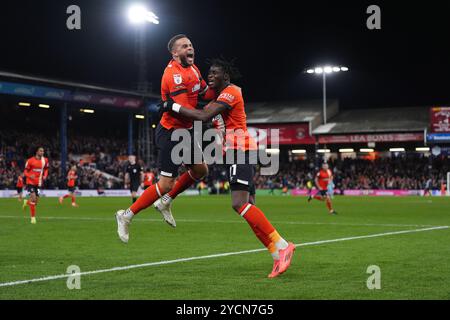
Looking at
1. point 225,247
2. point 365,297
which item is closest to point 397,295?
point 365,297

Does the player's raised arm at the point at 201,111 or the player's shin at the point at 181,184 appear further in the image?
the player's shin at the point at 181,184

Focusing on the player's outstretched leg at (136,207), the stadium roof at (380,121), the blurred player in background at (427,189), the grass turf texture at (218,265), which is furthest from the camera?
the stadium roof at (380,121)

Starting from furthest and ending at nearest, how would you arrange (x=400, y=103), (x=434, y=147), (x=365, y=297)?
1. (x=400, y=103)
2. (x=434, y=147)
3. (x=365, y=297)

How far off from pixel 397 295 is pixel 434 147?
2172 inches

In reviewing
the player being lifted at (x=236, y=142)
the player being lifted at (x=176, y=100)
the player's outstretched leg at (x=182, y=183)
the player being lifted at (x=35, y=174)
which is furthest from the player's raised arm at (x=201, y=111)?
the player being lifted at (x=35, y=174)

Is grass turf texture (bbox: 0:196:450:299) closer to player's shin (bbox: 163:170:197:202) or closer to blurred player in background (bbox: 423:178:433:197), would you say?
player's shin (bbox: 163:170:197:202)

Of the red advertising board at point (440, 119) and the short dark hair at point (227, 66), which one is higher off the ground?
the red advertising board at point (440, 119)

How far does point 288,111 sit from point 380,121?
9450 mm

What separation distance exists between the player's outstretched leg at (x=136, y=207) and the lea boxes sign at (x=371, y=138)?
53.0 metres

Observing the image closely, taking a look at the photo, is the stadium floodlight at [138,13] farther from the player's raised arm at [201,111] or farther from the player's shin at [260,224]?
the player's shin at [260,224]

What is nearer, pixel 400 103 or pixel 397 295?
pixel 397 295

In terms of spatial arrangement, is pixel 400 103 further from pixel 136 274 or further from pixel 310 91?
pixel 136 274

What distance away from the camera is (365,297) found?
20.5 feet

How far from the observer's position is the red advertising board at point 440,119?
5653 centimetres
